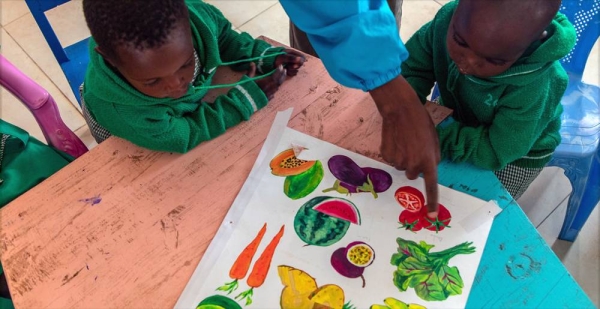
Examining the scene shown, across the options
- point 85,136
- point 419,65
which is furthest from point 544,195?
point 85,136

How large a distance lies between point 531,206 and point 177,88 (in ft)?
3.54

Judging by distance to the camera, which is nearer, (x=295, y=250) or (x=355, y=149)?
(x=295, y=250)

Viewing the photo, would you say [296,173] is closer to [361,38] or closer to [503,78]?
[361,38]

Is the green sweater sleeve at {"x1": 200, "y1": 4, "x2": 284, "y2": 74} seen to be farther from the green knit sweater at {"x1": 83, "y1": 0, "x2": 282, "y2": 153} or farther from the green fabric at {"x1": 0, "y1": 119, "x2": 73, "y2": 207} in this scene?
the green fabric at {"x1": 0, "y1": 119, "x2": 73, "y2": 207}

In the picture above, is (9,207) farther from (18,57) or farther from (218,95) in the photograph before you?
(18,57)

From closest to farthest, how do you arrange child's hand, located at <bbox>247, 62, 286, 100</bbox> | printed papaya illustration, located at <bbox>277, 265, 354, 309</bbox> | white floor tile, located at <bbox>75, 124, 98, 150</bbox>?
printed papaya illustration, located at <bbox>277, 265, 354, 309</bbox>
child's hand, located at <bbox>247, 62, 286, 100</bbox>
white floor tile, located at <bbox>75, 124, 98, 150</bbox>

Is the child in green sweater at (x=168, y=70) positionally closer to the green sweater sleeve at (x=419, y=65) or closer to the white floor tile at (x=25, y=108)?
the green sweater sleeve at (x=419, y=65)

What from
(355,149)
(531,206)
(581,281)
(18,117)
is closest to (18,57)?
(18,117)

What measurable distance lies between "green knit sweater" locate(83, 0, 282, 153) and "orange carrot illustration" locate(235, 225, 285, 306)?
23 cm

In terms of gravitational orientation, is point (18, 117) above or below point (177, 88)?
below

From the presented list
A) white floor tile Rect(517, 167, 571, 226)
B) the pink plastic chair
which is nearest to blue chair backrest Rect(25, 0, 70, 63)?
the pink plastic chair

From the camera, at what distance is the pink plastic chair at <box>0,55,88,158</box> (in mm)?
924

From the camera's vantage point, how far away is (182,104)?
82 cm

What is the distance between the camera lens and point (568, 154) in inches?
41.2
